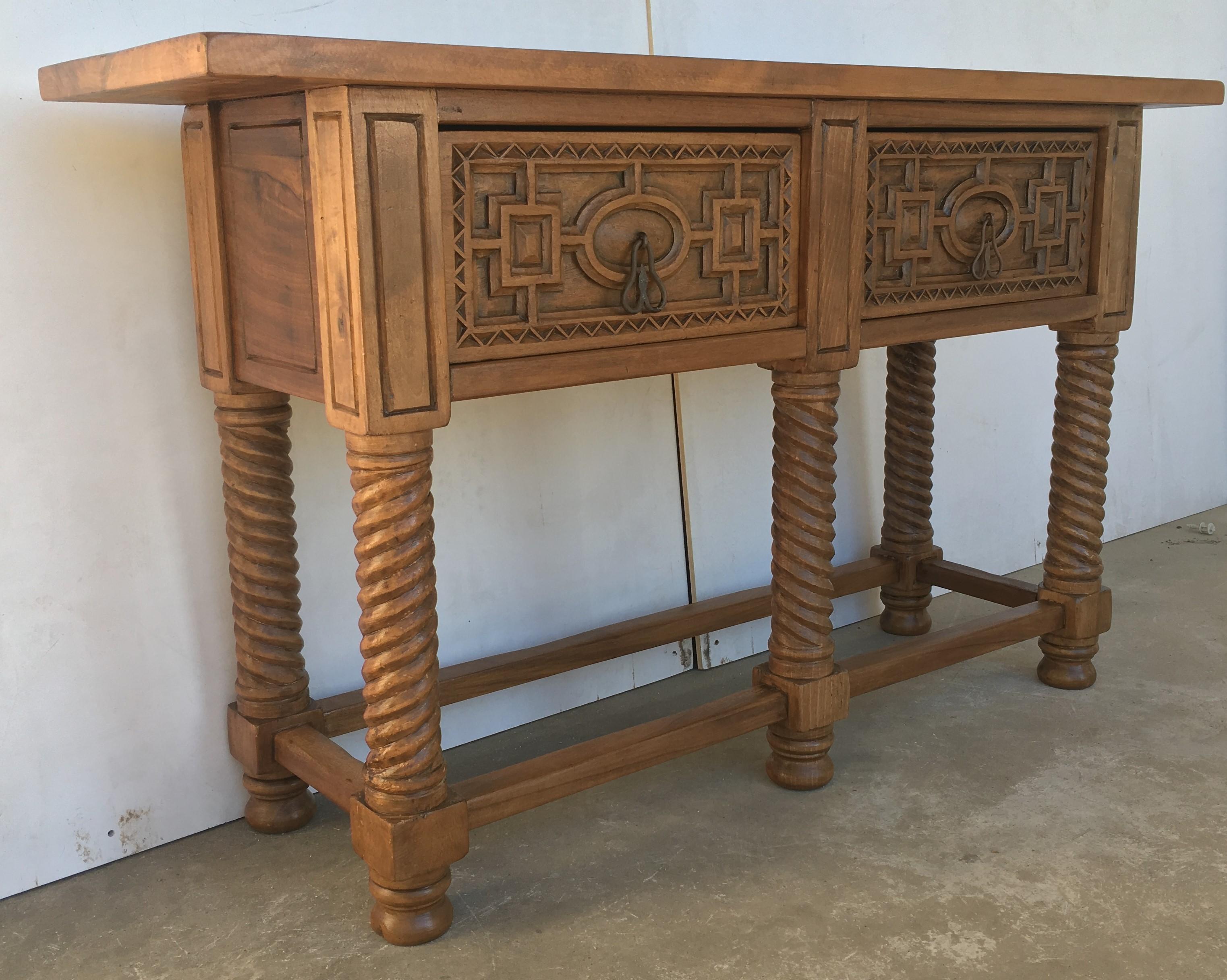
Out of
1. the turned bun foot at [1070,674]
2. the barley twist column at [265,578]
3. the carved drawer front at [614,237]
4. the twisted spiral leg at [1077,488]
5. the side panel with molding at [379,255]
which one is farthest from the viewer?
the turned bun foot at [1070,674]

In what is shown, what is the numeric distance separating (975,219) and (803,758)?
105 cm

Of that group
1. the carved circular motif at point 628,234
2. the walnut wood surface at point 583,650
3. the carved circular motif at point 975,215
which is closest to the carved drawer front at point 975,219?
the carved circular motif at point 975,215

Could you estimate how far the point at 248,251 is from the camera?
1952mm

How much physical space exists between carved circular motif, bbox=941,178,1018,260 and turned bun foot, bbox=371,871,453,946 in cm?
142

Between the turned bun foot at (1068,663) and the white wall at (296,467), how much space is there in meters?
0.60

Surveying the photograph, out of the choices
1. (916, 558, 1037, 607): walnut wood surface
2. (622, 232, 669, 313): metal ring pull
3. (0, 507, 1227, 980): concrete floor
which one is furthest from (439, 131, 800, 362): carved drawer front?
(916, 558, 1037, 607): walnut wood surface

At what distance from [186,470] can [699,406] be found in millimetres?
1224

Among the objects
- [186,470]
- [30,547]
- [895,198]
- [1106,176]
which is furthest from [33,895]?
[1106,176]

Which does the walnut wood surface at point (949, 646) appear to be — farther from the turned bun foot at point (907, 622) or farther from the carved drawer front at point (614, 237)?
the carved drawer front at point (614, 237)

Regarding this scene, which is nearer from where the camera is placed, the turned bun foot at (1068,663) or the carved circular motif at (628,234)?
the carved circular motif at (628,234)

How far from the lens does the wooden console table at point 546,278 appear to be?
1692 mm

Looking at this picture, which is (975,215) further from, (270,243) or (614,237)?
(270,243)

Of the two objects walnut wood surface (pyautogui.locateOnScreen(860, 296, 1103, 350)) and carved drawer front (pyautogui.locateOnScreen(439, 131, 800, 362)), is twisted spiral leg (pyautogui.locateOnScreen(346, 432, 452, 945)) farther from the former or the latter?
walnut wood surface (pyautogui.locateOnScreen(860, 296, 1103, 350))

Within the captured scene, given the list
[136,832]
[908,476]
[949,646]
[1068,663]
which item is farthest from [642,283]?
[1068,663]
